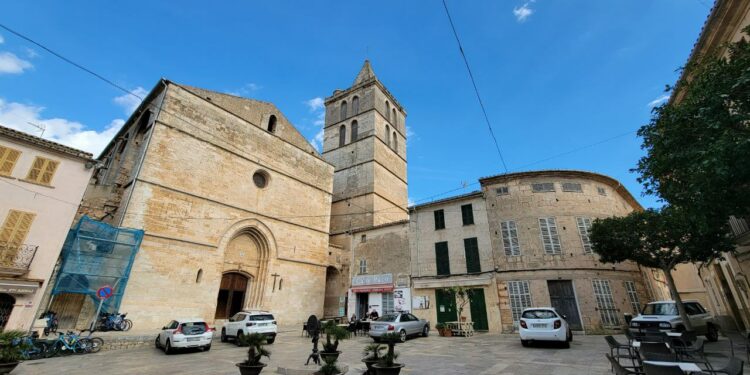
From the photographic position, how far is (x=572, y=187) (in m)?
16.3

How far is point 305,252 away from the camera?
20906 mm

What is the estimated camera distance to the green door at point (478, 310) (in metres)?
15.5

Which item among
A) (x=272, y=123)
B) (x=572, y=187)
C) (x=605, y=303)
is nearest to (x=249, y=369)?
(x=605, y=303)

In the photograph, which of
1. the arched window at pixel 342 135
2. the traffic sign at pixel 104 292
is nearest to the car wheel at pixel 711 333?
the traffic sign at pixel 104 292

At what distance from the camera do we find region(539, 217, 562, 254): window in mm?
15305

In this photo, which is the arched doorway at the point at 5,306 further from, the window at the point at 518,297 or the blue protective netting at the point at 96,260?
the window at the point at 518,297

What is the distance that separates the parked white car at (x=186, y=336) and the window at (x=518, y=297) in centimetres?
1282

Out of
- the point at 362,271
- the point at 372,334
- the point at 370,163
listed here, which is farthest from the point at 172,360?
the point at 370,163

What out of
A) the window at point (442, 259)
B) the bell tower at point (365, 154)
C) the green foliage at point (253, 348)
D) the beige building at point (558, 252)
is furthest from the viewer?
the bell tower at point (365, 154)

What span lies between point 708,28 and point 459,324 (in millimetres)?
13244

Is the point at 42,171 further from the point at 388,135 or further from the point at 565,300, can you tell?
the point at 388,135

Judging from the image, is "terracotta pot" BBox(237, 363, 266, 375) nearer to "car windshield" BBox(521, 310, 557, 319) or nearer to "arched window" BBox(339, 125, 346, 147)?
"car windshield" BBox(521, 310, 557, 319)

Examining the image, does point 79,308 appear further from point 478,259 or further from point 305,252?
point 478,259

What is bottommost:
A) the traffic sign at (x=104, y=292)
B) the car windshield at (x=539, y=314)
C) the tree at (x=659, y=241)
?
the car windshield at (x=539, y=314)
